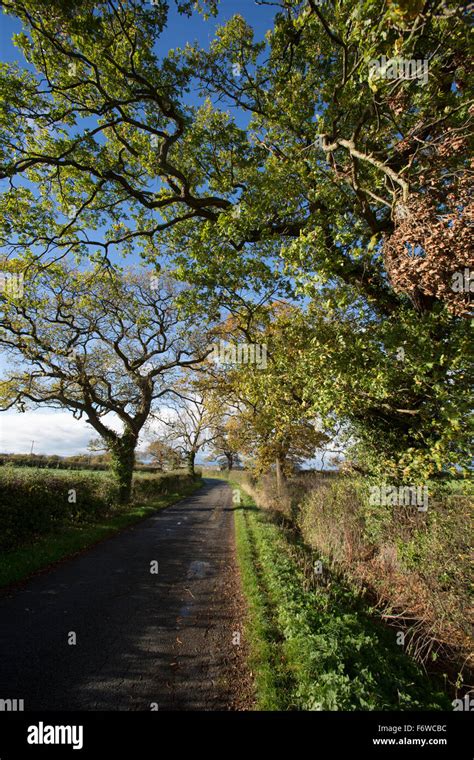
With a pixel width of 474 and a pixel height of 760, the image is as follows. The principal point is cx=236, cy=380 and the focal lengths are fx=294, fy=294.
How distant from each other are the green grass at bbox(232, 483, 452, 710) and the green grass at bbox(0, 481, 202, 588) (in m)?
5.21

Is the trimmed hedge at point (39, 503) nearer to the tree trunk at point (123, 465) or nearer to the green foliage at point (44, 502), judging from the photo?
the green foliage at point (44, 502)

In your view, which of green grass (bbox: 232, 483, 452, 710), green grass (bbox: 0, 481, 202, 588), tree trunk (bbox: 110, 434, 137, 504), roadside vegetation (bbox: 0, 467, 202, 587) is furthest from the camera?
tree trunk (bbox: 110, 434, 137, 504)

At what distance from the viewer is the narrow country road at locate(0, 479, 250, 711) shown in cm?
376

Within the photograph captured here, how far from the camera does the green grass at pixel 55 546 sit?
686 centimetres

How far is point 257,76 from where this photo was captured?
745cm

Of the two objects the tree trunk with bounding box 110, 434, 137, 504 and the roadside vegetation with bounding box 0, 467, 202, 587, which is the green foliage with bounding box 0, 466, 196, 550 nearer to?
the roadside vegetation with bounding box 0, 467, 202, 587

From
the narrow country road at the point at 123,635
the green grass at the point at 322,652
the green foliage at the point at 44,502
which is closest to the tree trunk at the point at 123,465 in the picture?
the green foliage at the point at 44,502

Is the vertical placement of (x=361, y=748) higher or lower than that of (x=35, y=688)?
lower

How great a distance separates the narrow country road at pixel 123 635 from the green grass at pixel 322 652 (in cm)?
49

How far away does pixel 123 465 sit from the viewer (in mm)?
16203

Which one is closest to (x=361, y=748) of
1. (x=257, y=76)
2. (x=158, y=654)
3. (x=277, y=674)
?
(x=277, y=674)

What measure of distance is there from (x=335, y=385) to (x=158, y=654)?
607 centimetres

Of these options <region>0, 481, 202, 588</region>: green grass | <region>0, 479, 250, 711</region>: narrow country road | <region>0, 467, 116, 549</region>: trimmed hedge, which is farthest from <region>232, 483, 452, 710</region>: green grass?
<region>0, 467, 116, 549</region>: trimmed hedge

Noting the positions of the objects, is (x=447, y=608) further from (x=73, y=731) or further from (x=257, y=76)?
(x=257, y=76)
